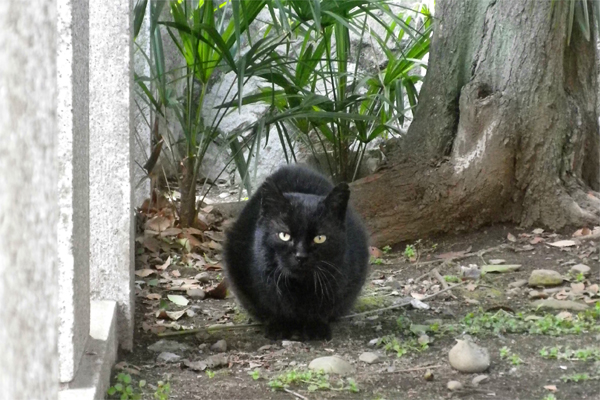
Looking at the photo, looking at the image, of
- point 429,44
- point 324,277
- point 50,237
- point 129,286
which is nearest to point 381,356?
point 324,277

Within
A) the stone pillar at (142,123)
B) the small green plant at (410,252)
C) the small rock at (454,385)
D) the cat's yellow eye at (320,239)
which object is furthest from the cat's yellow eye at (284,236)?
the stone pillar at (142,123)

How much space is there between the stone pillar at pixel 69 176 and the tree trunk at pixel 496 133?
268cm

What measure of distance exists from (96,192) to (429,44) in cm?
274

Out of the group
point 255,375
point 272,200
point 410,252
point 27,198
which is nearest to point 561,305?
point 410,252

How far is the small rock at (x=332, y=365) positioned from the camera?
2633mm

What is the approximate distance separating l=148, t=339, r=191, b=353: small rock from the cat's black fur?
1.26ft

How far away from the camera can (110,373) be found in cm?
253

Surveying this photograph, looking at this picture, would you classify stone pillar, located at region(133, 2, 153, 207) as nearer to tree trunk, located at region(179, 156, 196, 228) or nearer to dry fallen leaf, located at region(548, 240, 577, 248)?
tree trunk, located at region(179, 156, 196, 228)

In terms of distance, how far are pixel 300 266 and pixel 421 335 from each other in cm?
55

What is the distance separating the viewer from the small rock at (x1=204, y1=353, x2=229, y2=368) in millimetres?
2766

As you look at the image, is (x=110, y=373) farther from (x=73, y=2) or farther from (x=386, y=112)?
(x=386, y=112)

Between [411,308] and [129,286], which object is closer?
[129,286]

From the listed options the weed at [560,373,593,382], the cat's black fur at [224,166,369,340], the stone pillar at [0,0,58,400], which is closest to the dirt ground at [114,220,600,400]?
the weed at [560,373,593,382]

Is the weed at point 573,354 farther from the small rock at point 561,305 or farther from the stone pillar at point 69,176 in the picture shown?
the stone pillar at point 69,176
